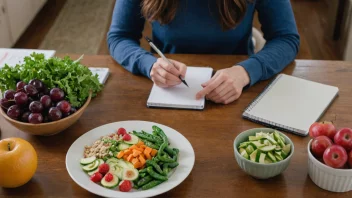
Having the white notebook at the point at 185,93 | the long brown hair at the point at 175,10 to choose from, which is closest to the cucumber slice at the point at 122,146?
the white notebook at the point at 185,93

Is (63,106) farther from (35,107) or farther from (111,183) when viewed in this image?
(111,183)

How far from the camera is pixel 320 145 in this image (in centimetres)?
92

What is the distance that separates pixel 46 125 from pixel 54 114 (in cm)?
3

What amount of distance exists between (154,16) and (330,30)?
88.9 inches

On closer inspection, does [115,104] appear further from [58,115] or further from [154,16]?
[154,16]

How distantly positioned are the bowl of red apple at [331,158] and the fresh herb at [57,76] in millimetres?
572

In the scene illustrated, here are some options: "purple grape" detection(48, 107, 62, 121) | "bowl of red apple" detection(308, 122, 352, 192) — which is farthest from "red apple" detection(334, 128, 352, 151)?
"purple grape" detection(48, 107, 62, 121)

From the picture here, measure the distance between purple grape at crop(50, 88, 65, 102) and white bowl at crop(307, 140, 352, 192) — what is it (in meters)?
0.59

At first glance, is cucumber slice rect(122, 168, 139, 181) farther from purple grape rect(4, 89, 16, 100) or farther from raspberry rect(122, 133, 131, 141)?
purple grape rect(4, 89, 16, 100)

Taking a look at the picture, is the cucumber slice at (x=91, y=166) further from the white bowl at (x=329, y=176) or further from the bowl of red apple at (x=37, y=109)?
the white bowl at (x=329, y=176)

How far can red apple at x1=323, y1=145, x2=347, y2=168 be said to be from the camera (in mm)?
886

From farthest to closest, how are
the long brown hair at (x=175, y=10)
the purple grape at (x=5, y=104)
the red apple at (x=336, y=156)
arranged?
the long brown hair at (x=175, y=10)
the purple grape at (x=5, y=104)
the red apple at (x=336, y=156)

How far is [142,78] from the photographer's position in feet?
4.58

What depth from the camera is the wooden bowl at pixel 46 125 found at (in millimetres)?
1059
